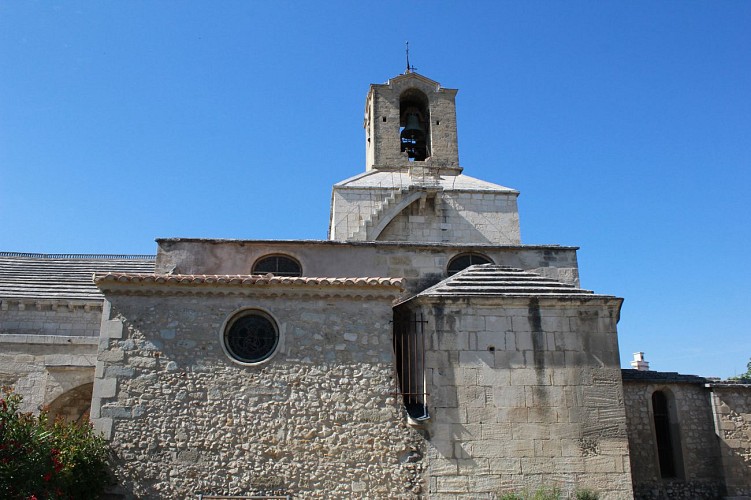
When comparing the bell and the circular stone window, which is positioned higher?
the bell

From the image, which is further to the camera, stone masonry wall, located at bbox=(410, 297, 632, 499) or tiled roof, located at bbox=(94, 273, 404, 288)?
tiled roof, located at bbox=(94, 273, 404, 288)

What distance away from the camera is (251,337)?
9797 millimetres

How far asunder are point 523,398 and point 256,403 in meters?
4.09

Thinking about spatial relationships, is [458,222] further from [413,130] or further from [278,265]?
[278,265]

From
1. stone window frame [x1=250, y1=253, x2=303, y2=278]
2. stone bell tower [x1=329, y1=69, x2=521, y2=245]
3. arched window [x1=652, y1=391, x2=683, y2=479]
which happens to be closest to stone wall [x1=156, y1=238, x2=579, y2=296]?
stone window frame [x1=250, y1=253, x2=303, y2=278]

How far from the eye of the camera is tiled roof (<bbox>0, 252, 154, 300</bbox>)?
14344 mm

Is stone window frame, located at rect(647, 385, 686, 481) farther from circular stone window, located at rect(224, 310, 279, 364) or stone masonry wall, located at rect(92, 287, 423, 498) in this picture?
circular stone window, located at rect(224, 310, 279, 364)

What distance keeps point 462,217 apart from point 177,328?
31.0 feet

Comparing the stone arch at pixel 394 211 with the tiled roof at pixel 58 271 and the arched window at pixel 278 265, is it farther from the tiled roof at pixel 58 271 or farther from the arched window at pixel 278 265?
the tiled roof at pixel 58 271

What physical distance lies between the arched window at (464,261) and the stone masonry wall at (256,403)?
332 centimetres

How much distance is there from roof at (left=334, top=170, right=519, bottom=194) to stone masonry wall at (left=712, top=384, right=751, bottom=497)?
7.33m

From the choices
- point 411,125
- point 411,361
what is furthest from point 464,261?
point 411,125

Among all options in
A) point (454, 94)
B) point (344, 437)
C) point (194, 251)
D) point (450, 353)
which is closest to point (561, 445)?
point (450, 353)

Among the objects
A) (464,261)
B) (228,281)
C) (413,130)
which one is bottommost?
(228,281)
